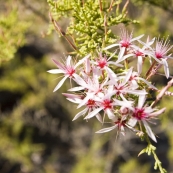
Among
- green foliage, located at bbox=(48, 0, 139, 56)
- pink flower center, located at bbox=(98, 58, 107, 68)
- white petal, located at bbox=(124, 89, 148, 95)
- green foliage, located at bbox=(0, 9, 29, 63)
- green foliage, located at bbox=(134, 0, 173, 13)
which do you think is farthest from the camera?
green foliage, located at bbox=(134, 0, 173, 13)

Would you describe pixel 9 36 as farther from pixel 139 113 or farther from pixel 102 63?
pixel 139 113

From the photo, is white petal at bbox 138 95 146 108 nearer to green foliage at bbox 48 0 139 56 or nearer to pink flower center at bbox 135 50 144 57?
pink flower center at bbox 135 50 144 57

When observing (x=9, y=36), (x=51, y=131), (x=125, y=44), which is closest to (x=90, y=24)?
(x=125, y=44)

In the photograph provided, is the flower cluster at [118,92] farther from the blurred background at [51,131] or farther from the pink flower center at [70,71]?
the blurred background at [51,131]

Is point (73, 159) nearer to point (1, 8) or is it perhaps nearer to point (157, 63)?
point (1, 8)

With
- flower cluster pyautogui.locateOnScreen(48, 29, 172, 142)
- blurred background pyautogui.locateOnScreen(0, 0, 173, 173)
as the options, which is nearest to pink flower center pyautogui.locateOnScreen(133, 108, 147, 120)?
flower cluster pyautogui.locateOnScreen(48, 29, 172, 142)

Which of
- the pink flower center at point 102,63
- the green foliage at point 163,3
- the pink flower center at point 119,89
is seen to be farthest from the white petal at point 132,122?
the green foliage at point 163,3

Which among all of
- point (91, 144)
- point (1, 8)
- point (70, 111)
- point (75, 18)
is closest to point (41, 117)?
point (70, 111)

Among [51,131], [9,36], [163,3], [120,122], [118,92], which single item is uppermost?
[118,92]

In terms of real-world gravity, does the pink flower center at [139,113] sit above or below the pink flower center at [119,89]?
below
